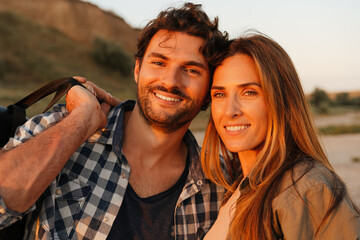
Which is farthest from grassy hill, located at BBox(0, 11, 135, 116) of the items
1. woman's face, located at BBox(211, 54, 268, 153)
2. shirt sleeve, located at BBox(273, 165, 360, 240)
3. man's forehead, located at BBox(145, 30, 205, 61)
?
shirt sleeve, located at BBox(273, 165, 360, 240)

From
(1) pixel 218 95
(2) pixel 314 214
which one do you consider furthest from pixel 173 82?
(2) pixel 314 214

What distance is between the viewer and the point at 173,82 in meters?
3.14

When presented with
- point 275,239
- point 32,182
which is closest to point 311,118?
point 275,239

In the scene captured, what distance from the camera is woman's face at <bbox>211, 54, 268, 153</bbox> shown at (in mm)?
2493

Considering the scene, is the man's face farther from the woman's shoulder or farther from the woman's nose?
the woman's shoulder

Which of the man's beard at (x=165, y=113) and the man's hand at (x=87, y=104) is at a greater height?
the man's hand at (x=87, y=104)

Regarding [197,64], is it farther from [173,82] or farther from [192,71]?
[173,82]

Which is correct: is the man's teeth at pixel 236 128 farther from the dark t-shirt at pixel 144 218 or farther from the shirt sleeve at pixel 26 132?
the shirt sleeve at pixel 26 132

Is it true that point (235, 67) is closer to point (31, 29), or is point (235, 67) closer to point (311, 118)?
point (311, 118)

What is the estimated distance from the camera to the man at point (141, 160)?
2365mm

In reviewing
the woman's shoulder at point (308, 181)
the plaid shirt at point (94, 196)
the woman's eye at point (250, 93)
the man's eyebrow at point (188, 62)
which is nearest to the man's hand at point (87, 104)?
the plaid shirt at point (94, 196)

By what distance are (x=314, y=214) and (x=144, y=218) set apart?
1.28m

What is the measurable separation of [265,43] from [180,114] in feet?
3.36

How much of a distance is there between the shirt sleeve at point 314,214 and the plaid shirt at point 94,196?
99cm
